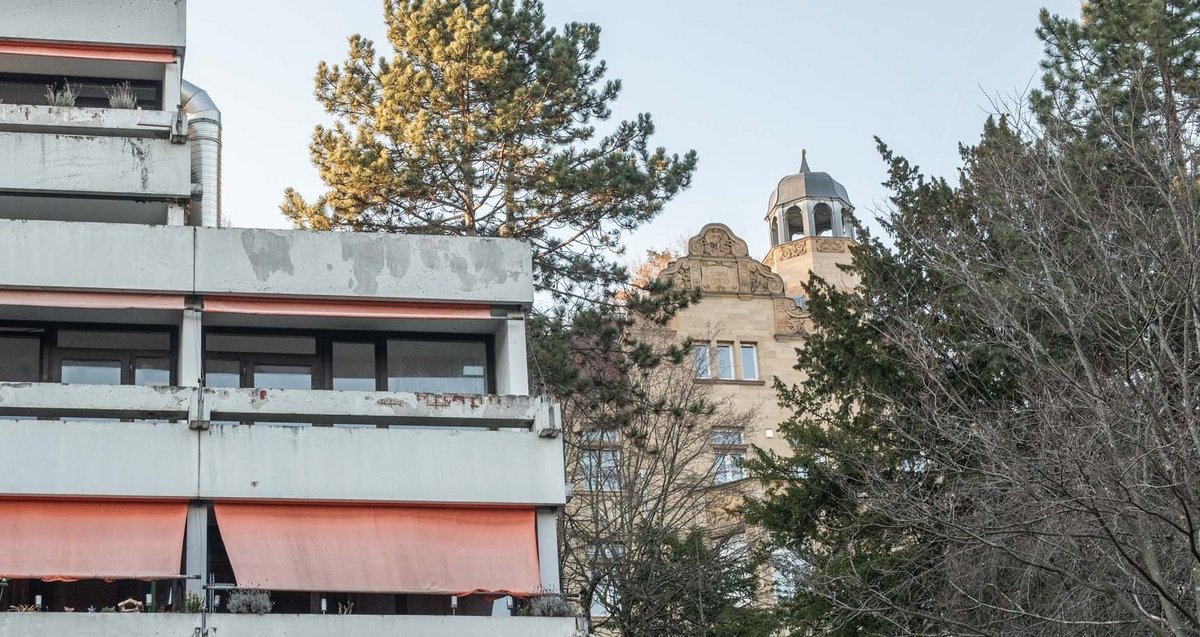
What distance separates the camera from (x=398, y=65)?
38.4m

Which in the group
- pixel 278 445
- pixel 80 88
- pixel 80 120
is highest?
pixel 80 88

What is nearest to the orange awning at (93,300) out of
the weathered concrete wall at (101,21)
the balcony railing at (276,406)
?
the balcony railing at (276,406)

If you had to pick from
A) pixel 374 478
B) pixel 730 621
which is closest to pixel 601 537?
pixel 730 621

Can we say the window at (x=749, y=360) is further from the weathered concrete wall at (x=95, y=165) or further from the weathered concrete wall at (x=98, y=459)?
the weathered concrete wall at (x=98, y=459)

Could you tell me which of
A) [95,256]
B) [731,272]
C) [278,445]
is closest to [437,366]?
[278,445]

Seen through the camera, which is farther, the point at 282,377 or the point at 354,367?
the point at 354,367

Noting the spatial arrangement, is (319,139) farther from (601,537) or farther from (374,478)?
(374,478)

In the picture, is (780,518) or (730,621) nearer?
(780,518)

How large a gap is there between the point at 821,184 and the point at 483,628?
125 feet

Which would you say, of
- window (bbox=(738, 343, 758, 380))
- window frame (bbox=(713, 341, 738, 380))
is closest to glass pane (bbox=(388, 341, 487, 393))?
window frame (bbox=(713, 341, 738, 380))

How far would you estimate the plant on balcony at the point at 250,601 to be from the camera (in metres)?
23.4

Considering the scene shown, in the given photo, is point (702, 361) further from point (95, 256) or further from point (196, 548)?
point (196, 548)

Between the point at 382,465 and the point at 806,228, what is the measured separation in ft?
118

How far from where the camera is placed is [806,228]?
194ft
